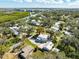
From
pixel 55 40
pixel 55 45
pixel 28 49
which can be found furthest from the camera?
pixel 55 40

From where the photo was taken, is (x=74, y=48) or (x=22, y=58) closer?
(x=22, y=58)

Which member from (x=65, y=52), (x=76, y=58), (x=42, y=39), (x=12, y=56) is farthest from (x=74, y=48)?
A: (x=12, y=56)

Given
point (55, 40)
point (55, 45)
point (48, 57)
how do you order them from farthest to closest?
1. point (55, 40)
2. point (55, 45)
3. point (48, 57)

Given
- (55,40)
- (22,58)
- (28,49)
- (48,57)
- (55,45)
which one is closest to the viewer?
(48,57)

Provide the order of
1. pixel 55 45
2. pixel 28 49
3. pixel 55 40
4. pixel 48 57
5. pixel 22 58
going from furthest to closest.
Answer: pixel 55 40
pixel 55 45
pixel 28 49
pixel 22 58
pixel 48 57

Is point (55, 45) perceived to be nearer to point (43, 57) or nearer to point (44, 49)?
point (44, 49)

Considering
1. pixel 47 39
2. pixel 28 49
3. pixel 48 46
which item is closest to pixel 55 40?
pixel 47 39

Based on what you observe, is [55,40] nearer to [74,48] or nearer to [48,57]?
[74,48]

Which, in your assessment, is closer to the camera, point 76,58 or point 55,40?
point 76,58
